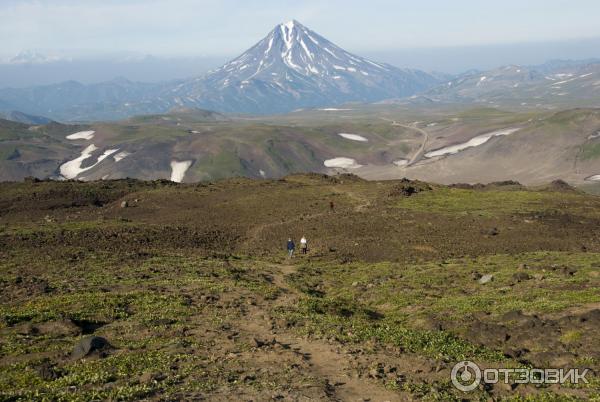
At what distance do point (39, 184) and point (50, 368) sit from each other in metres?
61.9

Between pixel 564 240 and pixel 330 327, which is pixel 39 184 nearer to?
pixel 330 327

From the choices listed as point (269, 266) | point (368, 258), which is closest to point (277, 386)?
point (269, 266)

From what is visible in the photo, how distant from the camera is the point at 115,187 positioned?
246 ft

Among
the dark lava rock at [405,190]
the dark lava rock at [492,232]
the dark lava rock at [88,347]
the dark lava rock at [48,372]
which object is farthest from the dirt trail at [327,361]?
the dark lava rock at [405,190]

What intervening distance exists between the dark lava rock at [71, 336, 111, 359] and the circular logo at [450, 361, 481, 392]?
13.7 metres

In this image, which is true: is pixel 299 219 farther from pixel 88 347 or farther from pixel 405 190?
pixel 88 347

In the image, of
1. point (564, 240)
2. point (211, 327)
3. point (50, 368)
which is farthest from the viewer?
point (564, 240)

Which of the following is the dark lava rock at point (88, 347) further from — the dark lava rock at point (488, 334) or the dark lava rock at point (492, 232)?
the dark lava rock at point (492, 232)

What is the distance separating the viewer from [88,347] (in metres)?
19.6

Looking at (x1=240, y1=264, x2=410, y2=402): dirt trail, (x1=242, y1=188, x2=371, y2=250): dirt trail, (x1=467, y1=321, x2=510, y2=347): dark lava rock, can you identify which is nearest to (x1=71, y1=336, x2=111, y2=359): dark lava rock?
(x1=240, y1=264, x2=410, y2=402): dirt trail

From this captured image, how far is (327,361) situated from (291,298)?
11353 mm

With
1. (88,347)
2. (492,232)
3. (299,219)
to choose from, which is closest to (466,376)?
(88,347)

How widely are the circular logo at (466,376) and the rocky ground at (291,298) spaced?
30cm

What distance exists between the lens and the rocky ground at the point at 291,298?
57.8ft
